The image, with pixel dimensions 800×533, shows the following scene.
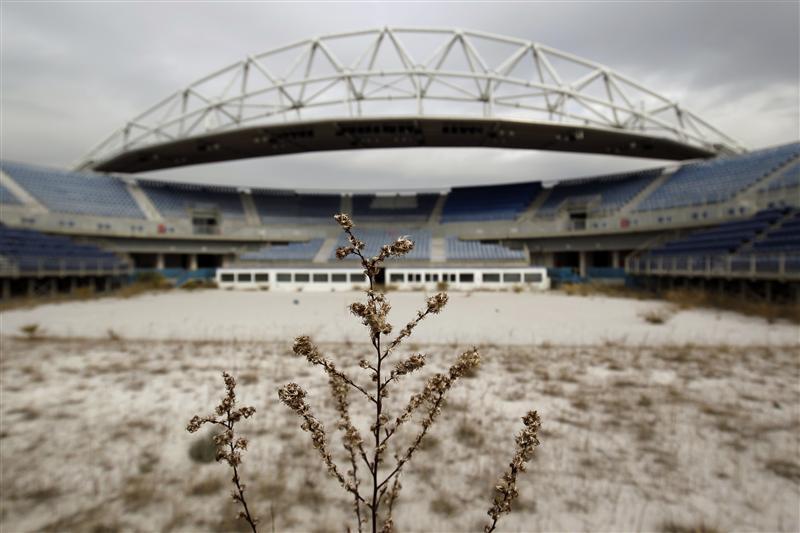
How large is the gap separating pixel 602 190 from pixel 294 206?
37.1 m

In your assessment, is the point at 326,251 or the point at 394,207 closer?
the point at 326,251

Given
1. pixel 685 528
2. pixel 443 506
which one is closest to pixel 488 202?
pixel 685 528

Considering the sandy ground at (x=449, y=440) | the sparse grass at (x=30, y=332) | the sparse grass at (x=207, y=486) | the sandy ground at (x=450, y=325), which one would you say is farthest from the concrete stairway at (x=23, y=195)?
the sparse grass at (x=207, y=486)

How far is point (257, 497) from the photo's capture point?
11.0 feet

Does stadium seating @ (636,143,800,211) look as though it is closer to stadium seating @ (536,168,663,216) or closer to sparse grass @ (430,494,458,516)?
stadium seating @ (536,168,663,216)

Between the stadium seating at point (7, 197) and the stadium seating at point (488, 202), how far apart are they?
135 feet

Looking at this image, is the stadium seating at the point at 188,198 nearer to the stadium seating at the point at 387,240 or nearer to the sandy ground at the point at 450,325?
the stadium seating at the point at 387,240

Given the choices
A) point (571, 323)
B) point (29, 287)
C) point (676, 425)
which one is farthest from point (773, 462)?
point (29, 287)

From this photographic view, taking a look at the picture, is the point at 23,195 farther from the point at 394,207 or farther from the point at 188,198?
the point at 394,207

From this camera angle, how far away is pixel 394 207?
49188 millimetres

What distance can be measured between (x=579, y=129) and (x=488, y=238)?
13.9m

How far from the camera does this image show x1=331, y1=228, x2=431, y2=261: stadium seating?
36.3m

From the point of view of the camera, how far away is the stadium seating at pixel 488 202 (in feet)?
147

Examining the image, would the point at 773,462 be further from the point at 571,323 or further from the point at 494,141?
the point at 494,141
